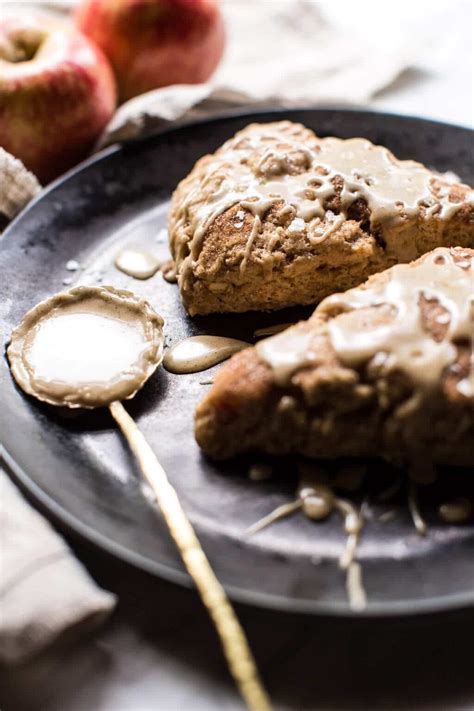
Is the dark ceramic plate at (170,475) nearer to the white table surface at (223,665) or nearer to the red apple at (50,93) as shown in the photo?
the white table surface at (223,665)

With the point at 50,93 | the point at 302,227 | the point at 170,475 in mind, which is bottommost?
the point at 170,475

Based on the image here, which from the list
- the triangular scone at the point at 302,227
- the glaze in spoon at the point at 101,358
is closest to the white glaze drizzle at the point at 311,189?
the triangular scone at the point at 302,227

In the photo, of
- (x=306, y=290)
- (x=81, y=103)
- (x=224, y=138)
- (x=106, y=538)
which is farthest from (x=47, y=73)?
(x=106, y=538)

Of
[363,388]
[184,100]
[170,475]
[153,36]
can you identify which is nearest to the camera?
[363,388]

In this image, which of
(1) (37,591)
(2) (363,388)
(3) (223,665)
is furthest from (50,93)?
(3) (223,665)

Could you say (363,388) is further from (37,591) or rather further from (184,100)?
(184,100)

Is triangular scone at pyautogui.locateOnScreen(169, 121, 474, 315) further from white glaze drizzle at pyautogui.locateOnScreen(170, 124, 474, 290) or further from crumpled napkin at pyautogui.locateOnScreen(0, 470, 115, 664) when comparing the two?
crumpled napkin at pyautogui.locateOnScreen(0, 470, 115, 664)

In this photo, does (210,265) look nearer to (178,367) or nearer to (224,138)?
(178,367)
